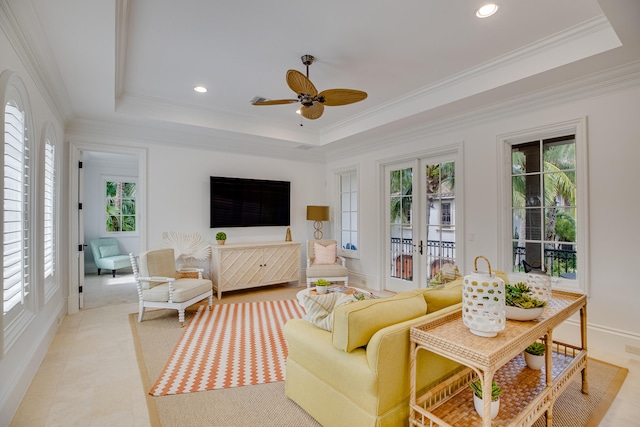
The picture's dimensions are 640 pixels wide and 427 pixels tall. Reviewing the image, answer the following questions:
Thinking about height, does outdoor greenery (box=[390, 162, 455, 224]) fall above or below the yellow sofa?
above

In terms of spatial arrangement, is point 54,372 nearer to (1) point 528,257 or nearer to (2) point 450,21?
(2) point 450,21

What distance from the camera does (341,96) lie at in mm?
2977

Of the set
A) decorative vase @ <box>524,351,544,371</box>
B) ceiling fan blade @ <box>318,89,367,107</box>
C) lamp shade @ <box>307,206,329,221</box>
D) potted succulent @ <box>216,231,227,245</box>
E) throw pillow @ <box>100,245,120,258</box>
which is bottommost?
decorative vase @ <box>524,351,544,371</box>

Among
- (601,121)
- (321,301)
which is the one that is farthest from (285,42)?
(601,121)

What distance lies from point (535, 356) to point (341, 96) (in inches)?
101

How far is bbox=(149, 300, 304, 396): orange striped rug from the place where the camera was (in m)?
2.52

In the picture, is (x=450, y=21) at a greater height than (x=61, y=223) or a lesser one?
greater

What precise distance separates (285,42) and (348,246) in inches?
159

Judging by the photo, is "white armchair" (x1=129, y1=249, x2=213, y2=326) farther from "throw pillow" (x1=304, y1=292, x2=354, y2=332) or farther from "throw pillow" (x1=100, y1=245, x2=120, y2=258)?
"throw pillow" (x1=100, y1=245, x2=120, y2=258)

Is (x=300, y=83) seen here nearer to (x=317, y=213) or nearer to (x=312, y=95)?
(x=312, y=95)

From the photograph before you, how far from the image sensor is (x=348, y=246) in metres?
6.17

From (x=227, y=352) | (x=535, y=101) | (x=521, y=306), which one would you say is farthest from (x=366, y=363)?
(x=535, y=101)

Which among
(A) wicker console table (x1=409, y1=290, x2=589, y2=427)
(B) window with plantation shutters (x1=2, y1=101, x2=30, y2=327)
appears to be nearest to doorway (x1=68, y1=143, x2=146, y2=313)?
(B) window with plantation shutters (x1=2, y1=101, x2=30, y2=327)

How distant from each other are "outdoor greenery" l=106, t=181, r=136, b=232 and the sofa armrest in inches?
311
